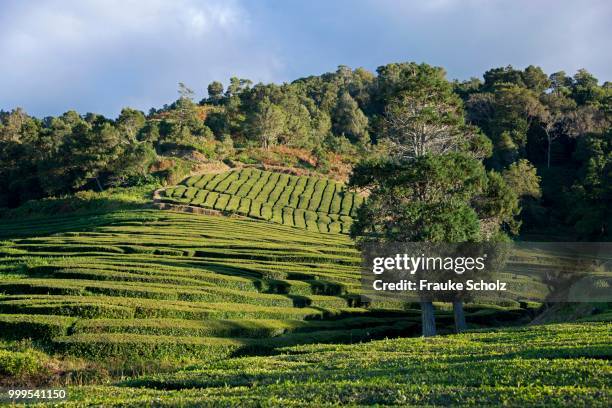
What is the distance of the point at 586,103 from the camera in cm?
8494

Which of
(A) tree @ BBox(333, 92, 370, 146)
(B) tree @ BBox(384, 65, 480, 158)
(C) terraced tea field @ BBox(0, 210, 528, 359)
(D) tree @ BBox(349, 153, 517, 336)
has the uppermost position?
(A) tree @ BBox(333, 92, 370, 146)

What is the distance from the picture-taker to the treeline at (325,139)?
219ft

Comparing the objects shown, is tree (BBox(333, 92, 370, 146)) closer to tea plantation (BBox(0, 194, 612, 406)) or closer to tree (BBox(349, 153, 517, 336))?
tea plantation (BBox(0, 194, 612, 406))

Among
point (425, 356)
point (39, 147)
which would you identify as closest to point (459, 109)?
point (425, 356)

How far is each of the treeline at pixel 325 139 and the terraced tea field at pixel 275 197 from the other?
26.3ft

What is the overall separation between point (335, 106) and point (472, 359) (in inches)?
3954

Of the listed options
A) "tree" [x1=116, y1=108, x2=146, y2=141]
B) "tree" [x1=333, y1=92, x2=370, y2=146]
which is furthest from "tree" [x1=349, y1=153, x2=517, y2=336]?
"tree" [x1=333, y1=92, x2=370, y2=146]

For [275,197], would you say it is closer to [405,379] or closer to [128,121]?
[128,121]

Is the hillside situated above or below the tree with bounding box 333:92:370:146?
below

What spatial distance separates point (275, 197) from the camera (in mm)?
65750

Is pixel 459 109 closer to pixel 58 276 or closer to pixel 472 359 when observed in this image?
pixel 472 359

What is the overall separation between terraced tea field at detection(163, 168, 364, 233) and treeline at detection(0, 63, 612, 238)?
8029 millimetres

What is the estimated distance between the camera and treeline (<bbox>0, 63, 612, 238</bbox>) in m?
66.9

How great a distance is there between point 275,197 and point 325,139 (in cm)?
3271
